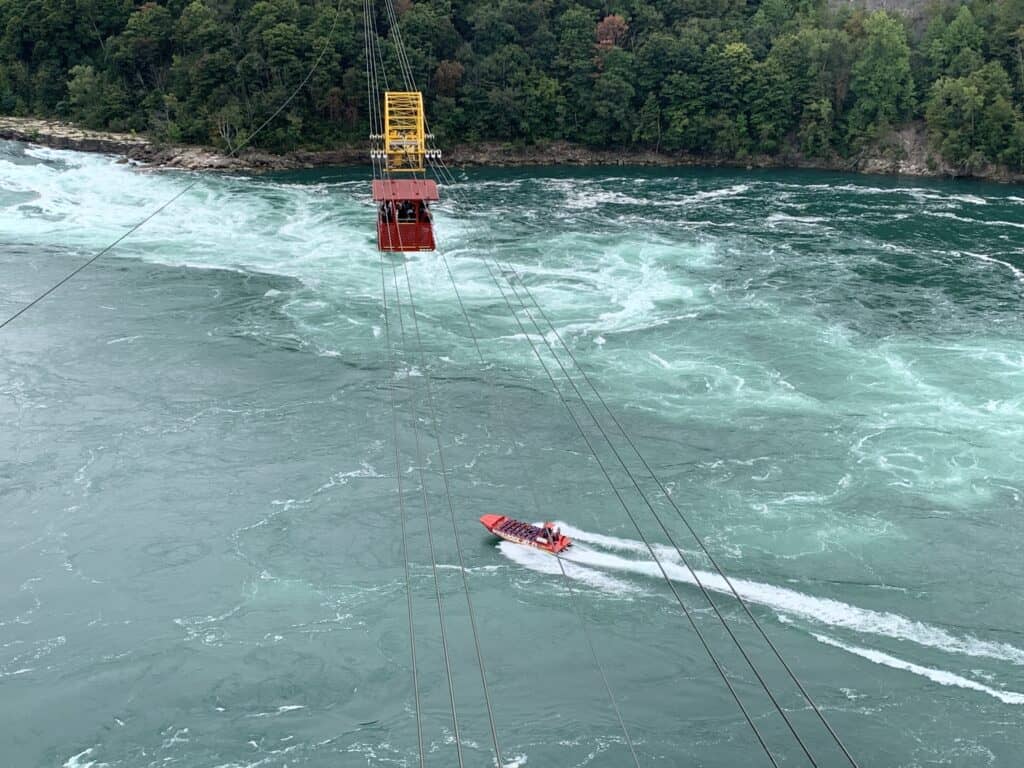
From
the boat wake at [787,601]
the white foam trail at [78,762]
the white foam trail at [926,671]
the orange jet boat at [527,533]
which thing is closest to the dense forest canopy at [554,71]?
the orange jet boat at [527,533]

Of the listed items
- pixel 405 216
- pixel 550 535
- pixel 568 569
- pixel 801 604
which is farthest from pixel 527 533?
pixel 405 216

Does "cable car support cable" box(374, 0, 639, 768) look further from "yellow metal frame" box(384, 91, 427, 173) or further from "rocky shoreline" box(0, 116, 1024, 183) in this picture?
"rocky shoreline" box(0, 116, 1024, 183)

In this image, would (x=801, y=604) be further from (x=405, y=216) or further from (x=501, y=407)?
(x=405, y=216)

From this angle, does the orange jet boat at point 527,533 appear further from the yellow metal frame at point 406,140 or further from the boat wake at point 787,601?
the yellow metal frame at point 406,140

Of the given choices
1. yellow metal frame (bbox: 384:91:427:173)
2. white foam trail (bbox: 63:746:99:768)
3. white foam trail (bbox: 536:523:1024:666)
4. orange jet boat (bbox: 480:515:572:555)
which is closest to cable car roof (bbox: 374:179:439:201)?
yellow metal frame (bbox: 384:91:427:173)

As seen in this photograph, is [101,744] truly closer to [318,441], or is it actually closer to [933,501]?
[318,441]

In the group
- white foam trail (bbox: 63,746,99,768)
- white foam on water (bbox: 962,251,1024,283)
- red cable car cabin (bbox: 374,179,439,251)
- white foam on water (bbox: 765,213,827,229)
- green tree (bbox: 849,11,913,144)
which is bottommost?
white foam trail (bbox: 63,746,99,768)
